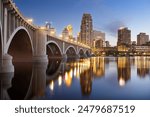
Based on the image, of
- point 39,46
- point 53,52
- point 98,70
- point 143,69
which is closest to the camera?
point 98,70

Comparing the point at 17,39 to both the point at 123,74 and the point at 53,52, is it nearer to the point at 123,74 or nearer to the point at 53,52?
the point at 123,74

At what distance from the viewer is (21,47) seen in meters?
45.6

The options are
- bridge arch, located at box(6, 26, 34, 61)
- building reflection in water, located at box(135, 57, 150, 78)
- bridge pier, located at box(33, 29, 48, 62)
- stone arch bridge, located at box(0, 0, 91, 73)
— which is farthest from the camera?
bridge pier, located at box(33, 29, 48, 62)

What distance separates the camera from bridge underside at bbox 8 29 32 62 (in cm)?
4225

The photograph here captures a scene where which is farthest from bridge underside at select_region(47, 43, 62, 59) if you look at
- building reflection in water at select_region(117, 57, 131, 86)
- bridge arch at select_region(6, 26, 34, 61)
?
building reflection in water at select_region(117, 57, 131, 86)

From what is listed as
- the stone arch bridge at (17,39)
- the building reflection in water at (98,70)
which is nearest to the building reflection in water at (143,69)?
the building reflection in water at (98,70)

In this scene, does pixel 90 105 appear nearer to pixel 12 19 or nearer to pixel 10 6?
pixel 10 6

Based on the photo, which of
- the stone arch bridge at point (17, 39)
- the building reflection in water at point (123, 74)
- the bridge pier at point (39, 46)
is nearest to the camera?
the building reflection in water at point (123, 74)

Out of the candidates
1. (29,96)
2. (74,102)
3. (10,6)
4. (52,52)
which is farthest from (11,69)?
(52,52)

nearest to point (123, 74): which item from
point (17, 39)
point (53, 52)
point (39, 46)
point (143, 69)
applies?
point (143, 69)

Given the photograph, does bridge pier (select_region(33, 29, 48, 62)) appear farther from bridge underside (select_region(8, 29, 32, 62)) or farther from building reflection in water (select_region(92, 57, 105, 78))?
building reflection in water (select_region(92, 57, 105, 78))

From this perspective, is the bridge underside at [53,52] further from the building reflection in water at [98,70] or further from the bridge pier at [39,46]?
the bridge pier at [39,46]

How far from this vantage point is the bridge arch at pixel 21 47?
4224 cm

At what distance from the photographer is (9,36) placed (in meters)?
28.0
